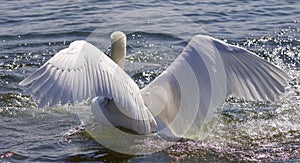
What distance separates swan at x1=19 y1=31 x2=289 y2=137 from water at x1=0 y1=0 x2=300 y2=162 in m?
0.33

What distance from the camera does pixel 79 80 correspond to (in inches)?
220

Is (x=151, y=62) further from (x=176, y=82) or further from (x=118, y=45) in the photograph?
(x=176, y=82)

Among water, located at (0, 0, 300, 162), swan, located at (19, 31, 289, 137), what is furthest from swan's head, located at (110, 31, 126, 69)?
water, located at (0, 0, 300, 162)

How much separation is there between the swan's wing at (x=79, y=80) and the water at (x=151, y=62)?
93 cm

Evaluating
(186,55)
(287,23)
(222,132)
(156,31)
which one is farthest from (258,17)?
(186,55)

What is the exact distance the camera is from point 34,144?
21.6 feet

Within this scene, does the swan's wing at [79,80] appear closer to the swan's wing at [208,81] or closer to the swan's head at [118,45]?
the swan's wing at [208,81]

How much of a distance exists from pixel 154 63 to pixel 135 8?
2.85m

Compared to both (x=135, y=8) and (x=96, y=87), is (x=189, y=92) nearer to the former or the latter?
(x=96, y=87)

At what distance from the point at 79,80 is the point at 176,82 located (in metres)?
1.16

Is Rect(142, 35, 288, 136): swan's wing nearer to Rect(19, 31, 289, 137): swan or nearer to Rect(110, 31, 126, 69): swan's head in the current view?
Rect(19, 31, 289, 137): swan

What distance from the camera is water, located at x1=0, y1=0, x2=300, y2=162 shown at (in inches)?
256

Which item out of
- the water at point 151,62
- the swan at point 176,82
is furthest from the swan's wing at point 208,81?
the water at point 151,62

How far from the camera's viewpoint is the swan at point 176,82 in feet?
18.6
